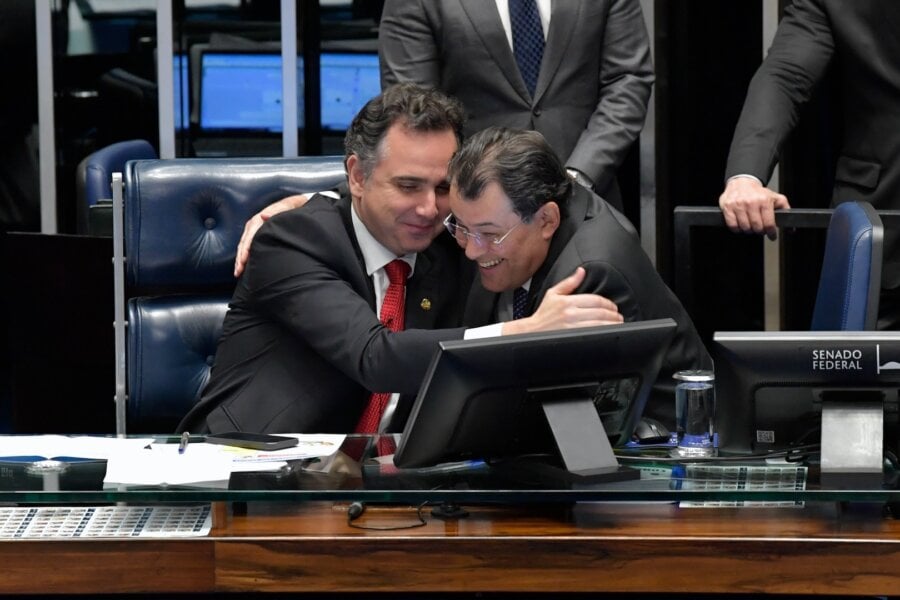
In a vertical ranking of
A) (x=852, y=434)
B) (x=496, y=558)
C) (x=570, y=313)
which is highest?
(x=570, y=313)

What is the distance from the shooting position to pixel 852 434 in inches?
74.0

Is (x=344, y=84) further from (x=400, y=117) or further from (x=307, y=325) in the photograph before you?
(x=307, y=325)

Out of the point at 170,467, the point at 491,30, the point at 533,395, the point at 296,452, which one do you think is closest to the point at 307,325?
the point at 296,452

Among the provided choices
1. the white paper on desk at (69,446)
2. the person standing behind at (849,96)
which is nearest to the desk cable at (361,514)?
the white paper on desk at (69,446)

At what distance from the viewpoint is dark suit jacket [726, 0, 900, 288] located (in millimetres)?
2973

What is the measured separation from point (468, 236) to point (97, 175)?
1672 mm

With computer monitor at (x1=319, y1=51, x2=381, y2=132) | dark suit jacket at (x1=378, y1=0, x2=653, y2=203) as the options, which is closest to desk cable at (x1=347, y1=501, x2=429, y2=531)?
dark suit jacket at (x1=378, y1=0, x2=653, y2=203)

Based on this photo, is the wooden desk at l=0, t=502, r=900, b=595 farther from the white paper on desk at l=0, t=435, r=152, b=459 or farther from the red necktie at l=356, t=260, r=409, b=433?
the red necktie at l=356, t=260, r=409, b=433

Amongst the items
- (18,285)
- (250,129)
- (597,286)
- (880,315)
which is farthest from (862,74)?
(250,129)

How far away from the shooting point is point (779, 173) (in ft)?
15.1

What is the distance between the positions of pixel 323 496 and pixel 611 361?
0.40m

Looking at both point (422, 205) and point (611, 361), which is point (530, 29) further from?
point (611, 361)

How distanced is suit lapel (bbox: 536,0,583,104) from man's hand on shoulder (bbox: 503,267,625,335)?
1.24m

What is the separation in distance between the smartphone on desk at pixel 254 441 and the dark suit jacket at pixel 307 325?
0.33 meters
